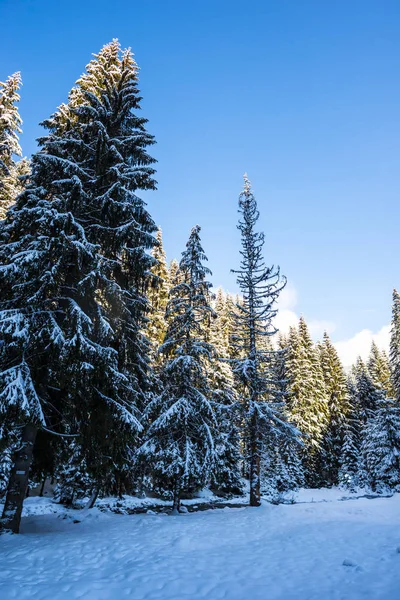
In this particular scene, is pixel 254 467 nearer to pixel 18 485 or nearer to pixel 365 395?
pixel 18 485

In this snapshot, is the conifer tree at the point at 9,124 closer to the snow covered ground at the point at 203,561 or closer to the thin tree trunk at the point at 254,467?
the snow covered ground at the point at 203,561

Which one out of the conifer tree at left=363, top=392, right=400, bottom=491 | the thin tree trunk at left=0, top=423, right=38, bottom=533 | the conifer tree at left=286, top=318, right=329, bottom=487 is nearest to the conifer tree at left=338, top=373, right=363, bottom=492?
the conifer tree at left=286, top=318, right=329, bottom=487

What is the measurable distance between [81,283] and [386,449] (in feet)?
94.1

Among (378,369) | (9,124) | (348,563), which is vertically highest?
(9,124)

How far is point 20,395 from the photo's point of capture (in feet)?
24.8

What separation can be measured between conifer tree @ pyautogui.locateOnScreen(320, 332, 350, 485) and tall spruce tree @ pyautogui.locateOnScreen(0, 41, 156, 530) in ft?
110

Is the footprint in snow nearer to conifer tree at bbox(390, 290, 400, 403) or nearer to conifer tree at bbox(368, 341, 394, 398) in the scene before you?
conifer tree at bbox(390, 290, 400, 403)

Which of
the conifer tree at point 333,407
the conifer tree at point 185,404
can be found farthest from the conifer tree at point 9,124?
the conifer tree at point 333,407

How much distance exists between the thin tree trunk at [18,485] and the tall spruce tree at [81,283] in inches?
1.0

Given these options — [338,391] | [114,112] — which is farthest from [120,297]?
[338,391]

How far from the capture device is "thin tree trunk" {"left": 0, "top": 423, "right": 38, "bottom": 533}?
854 centimetres

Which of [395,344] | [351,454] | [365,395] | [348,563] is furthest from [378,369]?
[348,563]

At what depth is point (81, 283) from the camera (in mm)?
9203

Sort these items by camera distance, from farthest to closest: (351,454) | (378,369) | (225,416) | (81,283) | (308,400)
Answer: (378,369), (308,400), (351,454), (225,416), (81,283)
